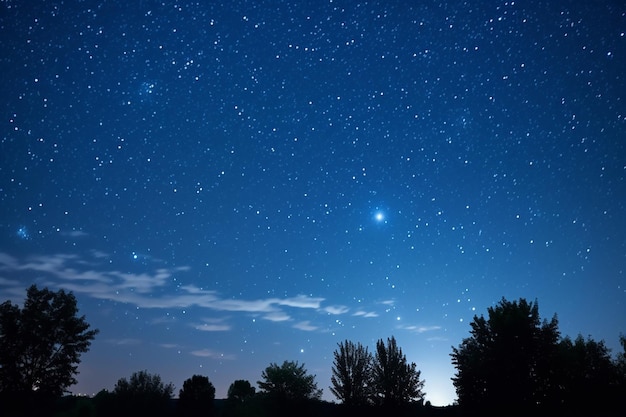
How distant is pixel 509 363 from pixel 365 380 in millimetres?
13999

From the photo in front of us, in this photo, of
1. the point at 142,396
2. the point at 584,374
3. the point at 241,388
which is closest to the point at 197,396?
the point at 142,396

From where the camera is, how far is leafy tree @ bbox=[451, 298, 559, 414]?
947 inches

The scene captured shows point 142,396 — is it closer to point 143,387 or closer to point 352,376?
point 143,387

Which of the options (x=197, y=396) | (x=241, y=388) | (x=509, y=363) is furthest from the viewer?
(x=241, y=388)

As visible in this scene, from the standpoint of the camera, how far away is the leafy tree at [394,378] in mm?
32812

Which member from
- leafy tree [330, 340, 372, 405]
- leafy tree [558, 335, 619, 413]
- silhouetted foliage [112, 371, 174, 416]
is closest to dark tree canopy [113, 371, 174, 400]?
silhouetted foliage [112, 371, 174, 416]

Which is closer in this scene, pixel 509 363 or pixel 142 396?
pixel 509 363

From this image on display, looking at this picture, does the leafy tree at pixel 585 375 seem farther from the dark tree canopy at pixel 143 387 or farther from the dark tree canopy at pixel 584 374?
the dark tree canopy at pixel 143 387

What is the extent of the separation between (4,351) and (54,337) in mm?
4160

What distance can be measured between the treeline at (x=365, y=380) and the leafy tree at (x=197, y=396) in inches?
3.4

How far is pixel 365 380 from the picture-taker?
113 feet

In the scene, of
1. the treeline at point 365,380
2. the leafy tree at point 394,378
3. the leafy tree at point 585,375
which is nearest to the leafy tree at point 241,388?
the treeline at point 365,380

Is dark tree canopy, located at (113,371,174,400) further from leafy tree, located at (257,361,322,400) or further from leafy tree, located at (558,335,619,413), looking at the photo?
leafy tree, located at (558,335,619,413)

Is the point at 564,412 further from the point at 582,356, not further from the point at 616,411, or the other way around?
the point at 582,356
